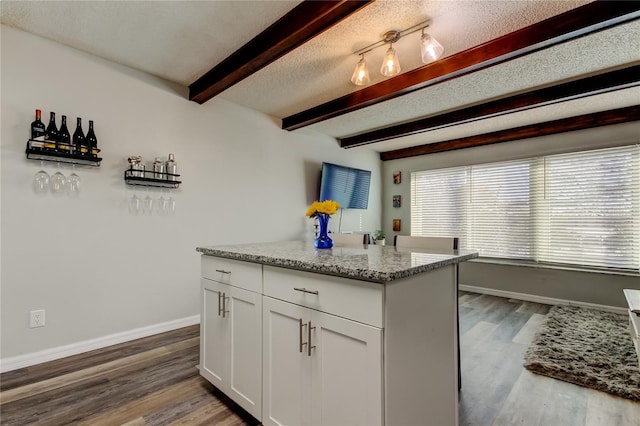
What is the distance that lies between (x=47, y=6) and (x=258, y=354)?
2.62 meters

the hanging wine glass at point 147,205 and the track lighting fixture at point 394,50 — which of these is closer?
the track lighting fixture at point 394,50

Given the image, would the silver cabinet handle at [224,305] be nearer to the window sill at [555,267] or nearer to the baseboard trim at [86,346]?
the baseboard trim at [86,346]

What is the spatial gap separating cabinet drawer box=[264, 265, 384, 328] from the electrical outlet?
205 cm

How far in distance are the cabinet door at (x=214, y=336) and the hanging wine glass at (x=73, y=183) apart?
145 centimetres

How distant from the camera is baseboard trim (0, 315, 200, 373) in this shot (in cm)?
227

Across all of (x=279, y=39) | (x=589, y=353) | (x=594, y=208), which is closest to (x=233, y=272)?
(x=279, y=39)

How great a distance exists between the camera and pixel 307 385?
4.47ft

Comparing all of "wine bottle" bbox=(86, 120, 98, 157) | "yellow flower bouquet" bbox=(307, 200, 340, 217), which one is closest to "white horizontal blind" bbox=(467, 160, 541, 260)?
"yellow flower bouquet" bbox=(307, 200, 340, 217)

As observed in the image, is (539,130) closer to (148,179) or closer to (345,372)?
(345,372)

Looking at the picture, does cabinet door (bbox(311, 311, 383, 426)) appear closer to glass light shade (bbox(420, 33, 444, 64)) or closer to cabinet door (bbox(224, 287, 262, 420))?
cabinet door (bbox(224, 287, 262, 420))

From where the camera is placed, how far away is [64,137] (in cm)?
243

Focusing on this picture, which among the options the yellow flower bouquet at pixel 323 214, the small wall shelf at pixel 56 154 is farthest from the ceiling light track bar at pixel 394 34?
the small wall shelf at pixel 56 154

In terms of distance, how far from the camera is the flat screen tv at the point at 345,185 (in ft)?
15.1

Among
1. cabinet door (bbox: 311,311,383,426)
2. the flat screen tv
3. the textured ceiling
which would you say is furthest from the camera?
the flat screen tv
